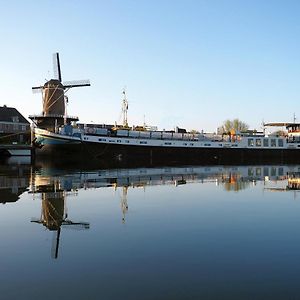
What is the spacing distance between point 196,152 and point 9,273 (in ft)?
240

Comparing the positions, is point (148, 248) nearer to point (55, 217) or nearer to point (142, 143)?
point (55, 217)

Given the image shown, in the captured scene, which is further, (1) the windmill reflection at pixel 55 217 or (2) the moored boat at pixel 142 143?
(2) the moored boat at pixel 142 143

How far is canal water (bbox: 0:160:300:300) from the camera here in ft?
24.6

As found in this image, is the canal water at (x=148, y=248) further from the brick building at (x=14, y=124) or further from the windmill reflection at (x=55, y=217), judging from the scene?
the brick building at (x=14, y=124)

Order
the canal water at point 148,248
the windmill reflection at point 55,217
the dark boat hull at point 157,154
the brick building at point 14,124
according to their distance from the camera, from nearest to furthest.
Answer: the canal water at point 148,248
the windmill reflection at point 55,217
the dark boat hull at point 157,154
the brick building at point 14,124

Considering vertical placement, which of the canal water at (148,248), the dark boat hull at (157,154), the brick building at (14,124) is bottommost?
the canal water at (148,248)

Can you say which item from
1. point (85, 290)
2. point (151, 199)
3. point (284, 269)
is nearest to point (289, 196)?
point (151, 199)

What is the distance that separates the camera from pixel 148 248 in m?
10.5

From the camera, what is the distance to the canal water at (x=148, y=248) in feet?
24.6

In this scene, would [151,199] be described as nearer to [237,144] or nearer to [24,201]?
[24,201]

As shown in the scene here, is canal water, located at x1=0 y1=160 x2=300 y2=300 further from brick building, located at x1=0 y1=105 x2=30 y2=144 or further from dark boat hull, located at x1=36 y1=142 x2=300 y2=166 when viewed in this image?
brick building, located at x1=0 y1=105 x2=30 y2=144

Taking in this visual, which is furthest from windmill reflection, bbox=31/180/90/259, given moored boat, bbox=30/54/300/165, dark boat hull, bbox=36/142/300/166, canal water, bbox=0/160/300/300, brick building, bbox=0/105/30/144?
brick building, bbox=0/105/30/144

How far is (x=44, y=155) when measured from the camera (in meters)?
68.7

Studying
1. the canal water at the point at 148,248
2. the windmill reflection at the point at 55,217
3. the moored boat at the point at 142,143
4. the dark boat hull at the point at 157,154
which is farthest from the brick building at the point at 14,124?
the canal water at the point at 148,248
